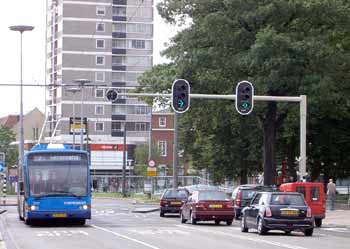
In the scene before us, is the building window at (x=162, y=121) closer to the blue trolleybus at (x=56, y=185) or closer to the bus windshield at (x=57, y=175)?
the blue trolleybus at (x=56, y=185)

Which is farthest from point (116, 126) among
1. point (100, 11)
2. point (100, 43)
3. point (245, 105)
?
point (245, 105)

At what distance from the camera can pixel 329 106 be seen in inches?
1987

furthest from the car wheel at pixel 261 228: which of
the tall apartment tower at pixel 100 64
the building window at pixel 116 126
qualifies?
the building window at pixel 116 126

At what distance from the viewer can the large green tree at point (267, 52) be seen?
150 feet

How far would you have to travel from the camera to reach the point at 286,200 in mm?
29188

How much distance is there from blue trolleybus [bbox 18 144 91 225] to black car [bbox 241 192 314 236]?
7.17 meters

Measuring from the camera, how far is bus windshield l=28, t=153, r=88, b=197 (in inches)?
1296

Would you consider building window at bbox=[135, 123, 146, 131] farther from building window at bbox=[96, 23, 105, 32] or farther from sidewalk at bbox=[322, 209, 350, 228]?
sidewalk at bbox=[322, 209, 350, 228]

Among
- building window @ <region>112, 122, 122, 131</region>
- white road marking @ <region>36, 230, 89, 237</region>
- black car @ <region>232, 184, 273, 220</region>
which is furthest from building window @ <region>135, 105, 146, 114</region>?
white road marking @ <region>36, 230, 89, 237</region>

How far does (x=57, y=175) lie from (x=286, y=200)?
8.92 m

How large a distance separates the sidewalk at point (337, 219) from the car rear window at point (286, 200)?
8.36 m

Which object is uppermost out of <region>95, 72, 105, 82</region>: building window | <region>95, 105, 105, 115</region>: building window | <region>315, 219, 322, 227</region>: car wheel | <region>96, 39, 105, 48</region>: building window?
<region>96, 39, 105, 48</region>: building window

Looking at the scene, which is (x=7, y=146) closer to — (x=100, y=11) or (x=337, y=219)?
(x=100, y=11)

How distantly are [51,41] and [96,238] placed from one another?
94.4 meters
